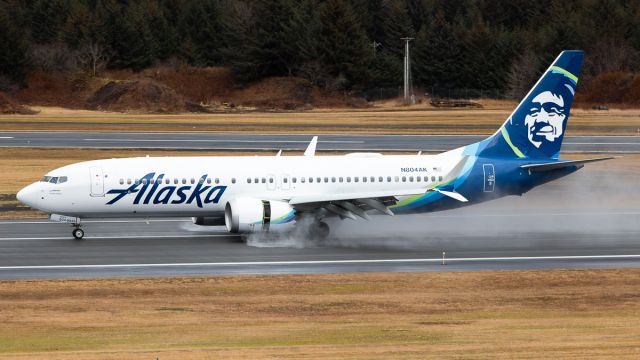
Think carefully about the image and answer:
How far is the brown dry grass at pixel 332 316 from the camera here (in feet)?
79.3

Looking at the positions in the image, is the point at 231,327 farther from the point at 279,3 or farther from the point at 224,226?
the point at 279,3

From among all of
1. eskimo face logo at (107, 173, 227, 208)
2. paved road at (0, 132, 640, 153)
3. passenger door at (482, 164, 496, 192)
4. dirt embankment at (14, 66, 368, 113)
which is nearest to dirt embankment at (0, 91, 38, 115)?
dirt embankment at (14, 66, 368, 113)

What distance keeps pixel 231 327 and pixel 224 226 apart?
1777 centimetres

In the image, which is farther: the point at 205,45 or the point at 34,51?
the point at 205,45

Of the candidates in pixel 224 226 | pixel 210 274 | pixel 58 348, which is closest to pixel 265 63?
pixel 224 226

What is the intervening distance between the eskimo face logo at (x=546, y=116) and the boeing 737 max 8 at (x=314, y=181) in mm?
43

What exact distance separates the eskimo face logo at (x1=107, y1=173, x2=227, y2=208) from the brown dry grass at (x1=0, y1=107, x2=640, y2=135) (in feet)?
174

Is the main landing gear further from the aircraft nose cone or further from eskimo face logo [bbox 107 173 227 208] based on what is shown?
the aircraft nose cone

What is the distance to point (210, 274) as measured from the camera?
34.3 meters

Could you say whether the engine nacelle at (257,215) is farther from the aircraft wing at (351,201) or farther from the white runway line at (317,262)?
the white runway line at (317,262)

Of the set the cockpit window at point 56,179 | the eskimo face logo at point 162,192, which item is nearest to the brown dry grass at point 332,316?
the eskimo face logo at point 162,192

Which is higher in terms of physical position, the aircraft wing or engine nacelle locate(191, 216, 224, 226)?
the aircraft wing

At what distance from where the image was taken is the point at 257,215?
3984 centimetres

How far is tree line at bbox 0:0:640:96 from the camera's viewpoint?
15938 cm
